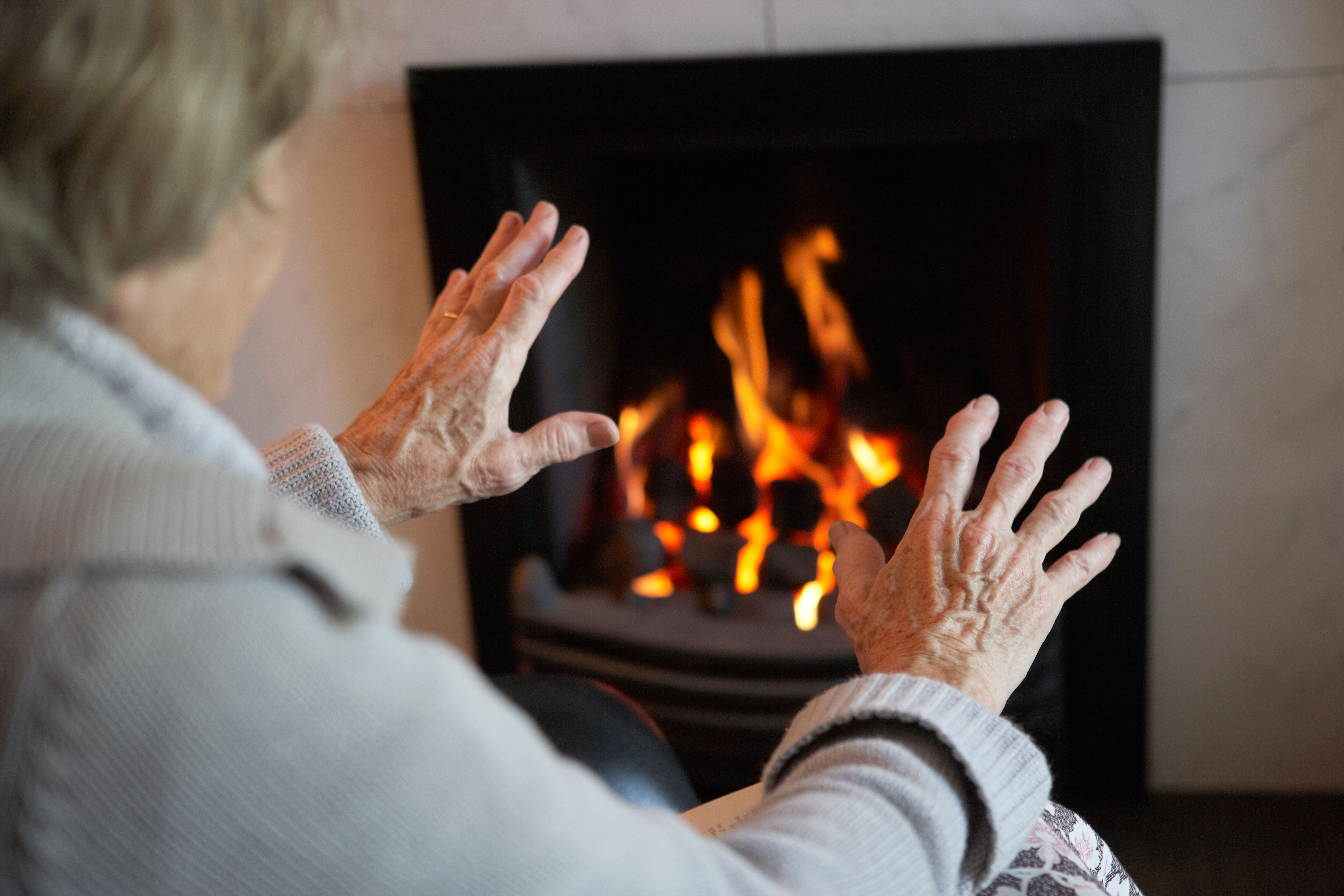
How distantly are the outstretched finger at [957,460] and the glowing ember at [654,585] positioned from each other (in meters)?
1.02

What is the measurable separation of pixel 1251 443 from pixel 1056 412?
887 mm

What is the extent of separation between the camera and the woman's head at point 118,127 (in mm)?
415

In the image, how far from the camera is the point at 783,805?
0.56 m

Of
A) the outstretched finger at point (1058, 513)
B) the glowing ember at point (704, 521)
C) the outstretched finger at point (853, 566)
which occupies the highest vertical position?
the outstretched finger at point (1058, 513)

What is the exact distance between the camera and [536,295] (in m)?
0.90

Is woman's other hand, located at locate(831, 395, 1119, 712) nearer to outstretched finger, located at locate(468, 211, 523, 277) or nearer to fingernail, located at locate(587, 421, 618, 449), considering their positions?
fingernail, located at locate(587, 421, 618, 449)

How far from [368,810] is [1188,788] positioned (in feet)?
5.29

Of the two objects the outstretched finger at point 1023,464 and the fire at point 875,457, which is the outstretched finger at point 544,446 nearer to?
the outstretched finger at point 1023,464

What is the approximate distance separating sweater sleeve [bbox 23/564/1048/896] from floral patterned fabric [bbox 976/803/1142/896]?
0.82ft

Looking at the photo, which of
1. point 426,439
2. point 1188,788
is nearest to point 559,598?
point 426,439

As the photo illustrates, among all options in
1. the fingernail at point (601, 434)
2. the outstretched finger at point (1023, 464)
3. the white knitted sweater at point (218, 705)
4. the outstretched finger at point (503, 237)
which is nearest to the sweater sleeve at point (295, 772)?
the white knitted sweater at point (218, 705)

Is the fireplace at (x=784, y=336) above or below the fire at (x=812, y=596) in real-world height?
above

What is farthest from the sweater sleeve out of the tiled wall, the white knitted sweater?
the tiled wall

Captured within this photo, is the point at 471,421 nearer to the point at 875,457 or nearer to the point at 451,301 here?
the point at 451,301
